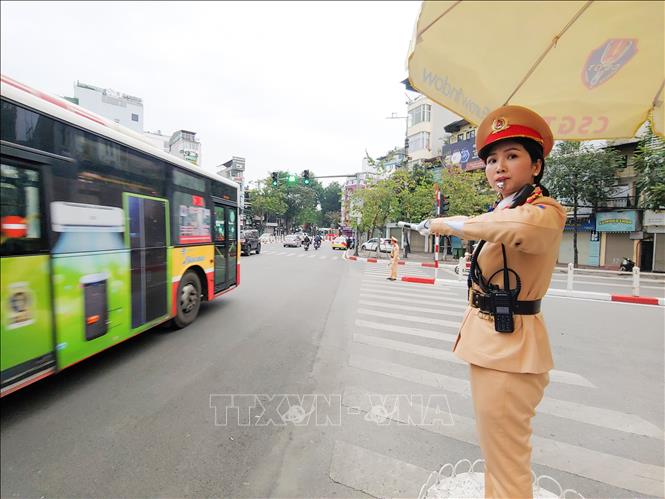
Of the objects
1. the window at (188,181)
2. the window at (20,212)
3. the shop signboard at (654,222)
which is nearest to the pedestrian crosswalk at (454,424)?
the window at (20,212)

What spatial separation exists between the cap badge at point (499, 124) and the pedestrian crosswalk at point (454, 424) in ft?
7.45

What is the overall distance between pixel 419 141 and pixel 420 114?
9.25 ft

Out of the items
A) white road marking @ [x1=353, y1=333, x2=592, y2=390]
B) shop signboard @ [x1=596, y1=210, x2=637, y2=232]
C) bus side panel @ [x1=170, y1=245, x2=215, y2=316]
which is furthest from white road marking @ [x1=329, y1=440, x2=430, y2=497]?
shop signboard @ [x1=596, y1=210, x2=637, y2=232]

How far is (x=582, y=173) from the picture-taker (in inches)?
793

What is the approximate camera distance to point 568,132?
2852mm

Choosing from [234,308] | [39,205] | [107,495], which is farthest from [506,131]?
[234,308]

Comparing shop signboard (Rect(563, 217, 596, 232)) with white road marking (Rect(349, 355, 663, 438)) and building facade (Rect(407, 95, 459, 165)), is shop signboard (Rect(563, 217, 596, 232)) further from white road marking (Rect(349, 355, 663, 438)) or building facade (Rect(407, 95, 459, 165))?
white road marking (Rect(349, 355, 663, 438))

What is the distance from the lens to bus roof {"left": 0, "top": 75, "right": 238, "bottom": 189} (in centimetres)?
264

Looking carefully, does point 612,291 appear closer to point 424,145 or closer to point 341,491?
point 341,491

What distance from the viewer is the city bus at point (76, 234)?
266cm

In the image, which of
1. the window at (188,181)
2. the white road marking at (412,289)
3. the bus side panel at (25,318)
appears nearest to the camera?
the bus side panel at (25,318)

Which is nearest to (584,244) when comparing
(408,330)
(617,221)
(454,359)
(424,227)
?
(617,221)

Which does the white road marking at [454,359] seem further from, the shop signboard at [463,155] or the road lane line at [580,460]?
the shop signboard at [463,155]

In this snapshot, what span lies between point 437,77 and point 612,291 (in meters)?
12.8
